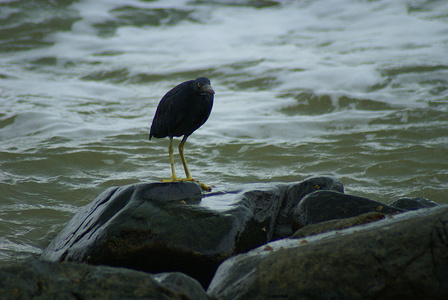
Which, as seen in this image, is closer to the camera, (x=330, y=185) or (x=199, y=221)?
(x=199, y=221)

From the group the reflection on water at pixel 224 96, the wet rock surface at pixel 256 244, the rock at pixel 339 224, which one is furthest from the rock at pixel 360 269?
the reflection on water at pixel 224 96

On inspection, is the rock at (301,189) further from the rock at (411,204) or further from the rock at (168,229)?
the rock at (411,204)

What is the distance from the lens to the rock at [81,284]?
6.80ft

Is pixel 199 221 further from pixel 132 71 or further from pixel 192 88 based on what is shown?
pixel 132 71

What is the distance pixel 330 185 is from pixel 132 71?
10565mm

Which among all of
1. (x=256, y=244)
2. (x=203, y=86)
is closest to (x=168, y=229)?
(x=256, y=244)

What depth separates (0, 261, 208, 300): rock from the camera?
2072 mm

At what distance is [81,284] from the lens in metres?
2.14

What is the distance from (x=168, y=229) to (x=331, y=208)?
129 centimetres

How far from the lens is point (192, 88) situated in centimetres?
370

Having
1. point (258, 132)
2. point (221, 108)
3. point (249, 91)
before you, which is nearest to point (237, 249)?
point (258, 132)

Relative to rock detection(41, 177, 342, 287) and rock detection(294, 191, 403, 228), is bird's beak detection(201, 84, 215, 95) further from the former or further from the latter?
rock detection(294, 191, 403, 228)

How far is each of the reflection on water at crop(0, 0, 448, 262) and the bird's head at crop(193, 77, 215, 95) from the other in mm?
2193

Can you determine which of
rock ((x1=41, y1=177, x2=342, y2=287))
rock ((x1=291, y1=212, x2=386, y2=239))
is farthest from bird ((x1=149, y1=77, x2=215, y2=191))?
rock ((x1=291, y1=212, x2=386, y2=239))
